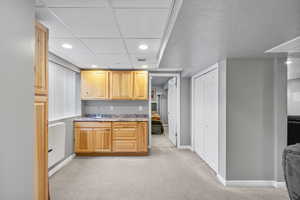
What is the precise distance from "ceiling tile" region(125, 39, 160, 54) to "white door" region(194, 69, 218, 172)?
1.39 meters

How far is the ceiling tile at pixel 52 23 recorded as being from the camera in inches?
73.1

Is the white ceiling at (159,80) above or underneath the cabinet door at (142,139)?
above

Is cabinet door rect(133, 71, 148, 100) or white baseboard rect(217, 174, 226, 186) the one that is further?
cabinet door rect(133, 71, 148, 100)

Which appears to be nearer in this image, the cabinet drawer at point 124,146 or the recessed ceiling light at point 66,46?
the recessed ceiling light at point 66,46

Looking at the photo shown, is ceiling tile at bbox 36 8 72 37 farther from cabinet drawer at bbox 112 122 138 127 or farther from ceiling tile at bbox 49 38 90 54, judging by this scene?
cabinet drawer at bbox 112 122 138 127

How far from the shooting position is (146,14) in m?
1.89

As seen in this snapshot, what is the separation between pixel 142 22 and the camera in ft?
6.79

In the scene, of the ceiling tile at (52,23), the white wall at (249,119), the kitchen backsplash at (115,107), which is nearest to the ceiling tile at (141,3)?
the ceiling tile at (52,23)

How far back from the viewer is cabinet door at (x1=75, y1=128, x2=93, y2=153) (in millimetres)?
4566

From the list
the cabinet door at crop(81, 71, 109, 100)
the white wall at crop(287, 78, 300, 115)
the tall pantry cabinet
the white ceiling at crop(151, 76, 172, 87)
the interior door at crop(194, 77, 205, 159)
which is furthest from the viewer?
the white ceiling at crop(151, 76, 172, 87)

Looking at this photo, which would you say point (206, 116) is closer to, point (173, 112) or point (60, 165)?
point (173, 112)

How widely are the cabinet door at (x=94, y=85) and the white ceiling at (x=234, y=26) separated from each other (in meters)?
2.68

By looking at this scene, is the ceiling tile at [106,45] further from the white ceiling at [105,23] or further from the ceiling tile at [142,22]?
the ceiling tile at [142,22]

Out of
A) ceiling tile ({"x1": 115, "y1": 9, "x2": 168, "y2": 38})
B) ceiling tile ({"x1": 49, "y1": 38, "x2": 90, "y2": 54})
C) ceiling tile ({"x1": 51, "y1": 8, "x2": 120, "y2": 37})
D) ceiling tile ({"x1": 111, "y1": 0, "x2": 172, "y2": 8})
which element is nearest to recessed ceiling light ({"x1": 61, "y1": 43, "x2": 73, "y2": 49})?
ceiling tile ({"x1": 49, "y1": 38, "x2": 90, "y2": 54})
